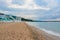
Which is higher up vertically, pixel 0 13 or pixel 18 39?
pixel 18 39

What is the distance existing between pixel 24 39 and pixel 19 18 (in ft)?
294

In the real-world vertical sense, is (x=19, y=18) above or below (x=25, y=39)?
below

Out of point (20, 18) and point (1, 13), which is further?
point (20, 18)

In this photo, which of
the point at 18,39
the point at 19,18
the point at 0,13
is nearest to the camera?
the point at 18,39

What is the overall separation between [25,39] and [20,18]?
9082cm

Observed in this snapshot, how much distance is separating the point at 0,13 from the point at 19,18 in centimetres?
1442

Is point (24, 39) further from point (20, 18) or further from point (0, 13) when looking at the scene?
point (20, 18)

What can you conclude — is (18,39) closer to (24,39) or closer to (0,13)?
(24,39)

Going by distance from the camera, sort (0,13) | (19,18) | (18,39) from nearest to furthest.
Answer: (18,39)
(0,13)
(19,18)

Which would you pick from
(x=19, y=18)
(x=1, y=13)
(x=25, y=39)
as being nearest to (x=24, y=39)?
(x=25, y=39)

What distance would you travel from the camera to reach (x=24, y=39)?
46.8ft

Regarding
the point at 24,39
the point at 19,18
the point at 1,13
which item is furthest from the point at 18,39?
the point at 19,18

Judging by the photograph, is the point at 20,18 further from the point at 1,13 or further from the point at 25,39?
the point at 25,39

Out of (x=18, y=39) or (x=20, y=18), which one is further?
(x=20, y=18)
